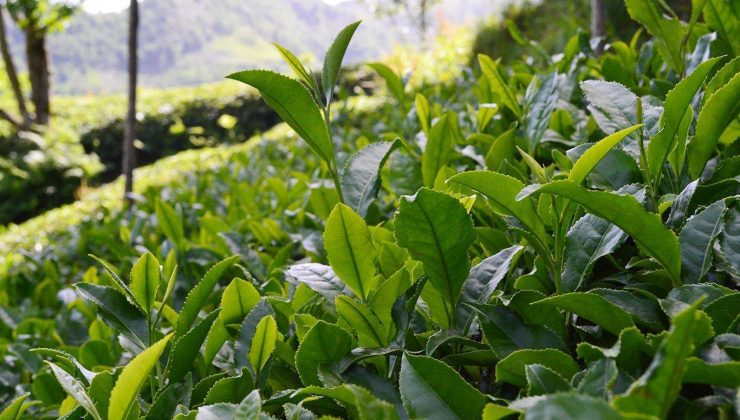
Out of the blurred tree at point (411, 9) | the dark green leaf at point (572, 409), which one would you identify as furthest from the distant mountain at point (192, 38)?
the dark green leaf at point (572, 409)

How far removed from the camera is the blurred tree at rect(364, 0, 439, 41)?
102 feet

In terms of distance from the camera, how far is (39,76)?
14.6m

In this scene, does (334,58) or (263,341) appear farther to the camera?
(334,58)

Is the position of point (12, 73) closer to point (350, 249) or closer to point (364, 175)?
point (364, 175)

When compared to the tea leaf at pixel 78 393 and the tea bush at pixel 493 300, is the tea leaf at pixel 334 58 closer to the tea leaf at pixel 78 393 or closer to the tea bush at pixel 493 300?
the tea bush at pixel 493 300

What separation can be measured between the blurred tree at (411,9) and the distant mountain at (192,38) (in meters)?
86.7

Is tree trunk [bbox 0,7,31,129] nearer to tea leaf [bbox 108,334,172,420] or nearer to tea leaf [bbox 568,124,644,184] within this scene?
tea leaf [bbox 108,334,172,420]

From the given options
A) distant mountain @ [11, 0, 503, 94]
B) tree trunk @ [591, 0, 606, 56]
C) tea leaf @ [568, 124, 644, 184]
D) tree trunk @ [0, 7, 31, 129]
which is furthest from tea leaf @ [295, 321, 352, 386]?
distant mountain @ [11, 0, 503, 94]

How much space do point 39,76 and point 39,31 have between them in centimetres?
119

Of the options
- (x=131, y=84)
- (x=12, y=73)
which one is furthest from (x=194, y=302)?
(x=12, y=73)

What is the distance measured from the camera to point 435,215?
28.9 inches

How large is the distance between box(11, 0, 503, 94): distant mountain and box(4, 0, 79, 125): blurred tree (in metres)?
107

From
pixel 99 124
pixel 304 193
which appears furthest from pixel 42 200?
pixel 304 193

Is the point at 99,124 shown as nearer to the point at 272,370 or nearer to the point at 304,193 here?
the point at 304,193
